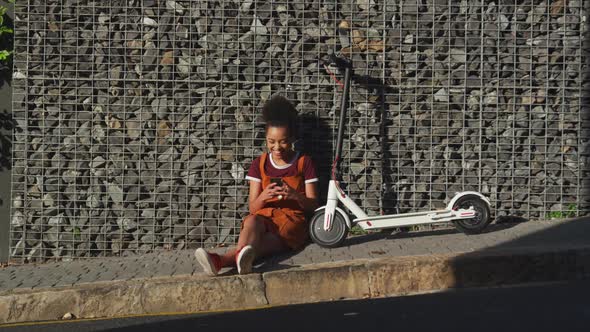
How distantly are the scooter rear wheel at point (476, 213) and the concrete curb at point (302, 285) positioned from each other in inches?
36.6

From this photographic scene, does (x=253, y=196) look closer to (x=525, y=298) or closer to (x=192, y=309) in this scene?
(x=192, y=309)

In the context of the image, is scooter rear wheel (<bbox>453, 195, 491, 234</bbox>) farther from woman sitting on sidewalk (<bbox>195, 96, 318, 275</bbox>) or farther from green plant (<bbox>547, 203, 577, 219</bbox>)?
woman sitting on sidewalk (<bbox>195, 96, 318, 275</bbox>)

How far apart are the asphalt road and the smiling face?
5.94ft

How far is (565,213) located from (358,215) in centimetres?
225

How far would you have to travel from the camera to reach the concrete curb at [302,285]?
233 inches

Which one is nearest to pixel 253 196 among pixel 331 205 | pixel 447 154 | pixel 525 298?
pixel 331 205

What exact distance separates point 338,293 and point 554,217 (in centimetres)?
289

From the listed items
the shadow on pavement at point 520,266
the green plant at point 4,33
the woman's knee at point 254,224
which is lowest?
the shadow on pavement at point 520,266

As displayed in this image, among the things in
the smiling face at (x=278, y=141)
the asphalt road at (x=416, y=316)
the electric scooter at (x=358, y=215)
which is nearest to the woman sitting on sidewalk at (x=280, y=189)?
the smiling face at (x=278, y=141)

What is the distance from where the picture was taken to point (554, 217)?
7746mm

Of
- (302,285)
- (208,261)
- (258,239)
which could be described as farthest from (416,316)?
(258,239)

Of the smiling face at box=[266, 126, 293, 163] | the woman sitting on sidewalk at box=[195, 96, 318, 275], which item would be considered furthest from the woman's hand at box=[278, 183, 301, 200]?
the smiling face at box=[266, 126, 293, 163]

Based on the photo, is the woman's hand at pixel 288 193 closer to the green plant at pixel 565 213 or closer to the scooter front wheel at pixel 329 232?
the scooter front wheel at pixel 329 232

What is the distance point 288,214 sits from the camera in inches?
274
